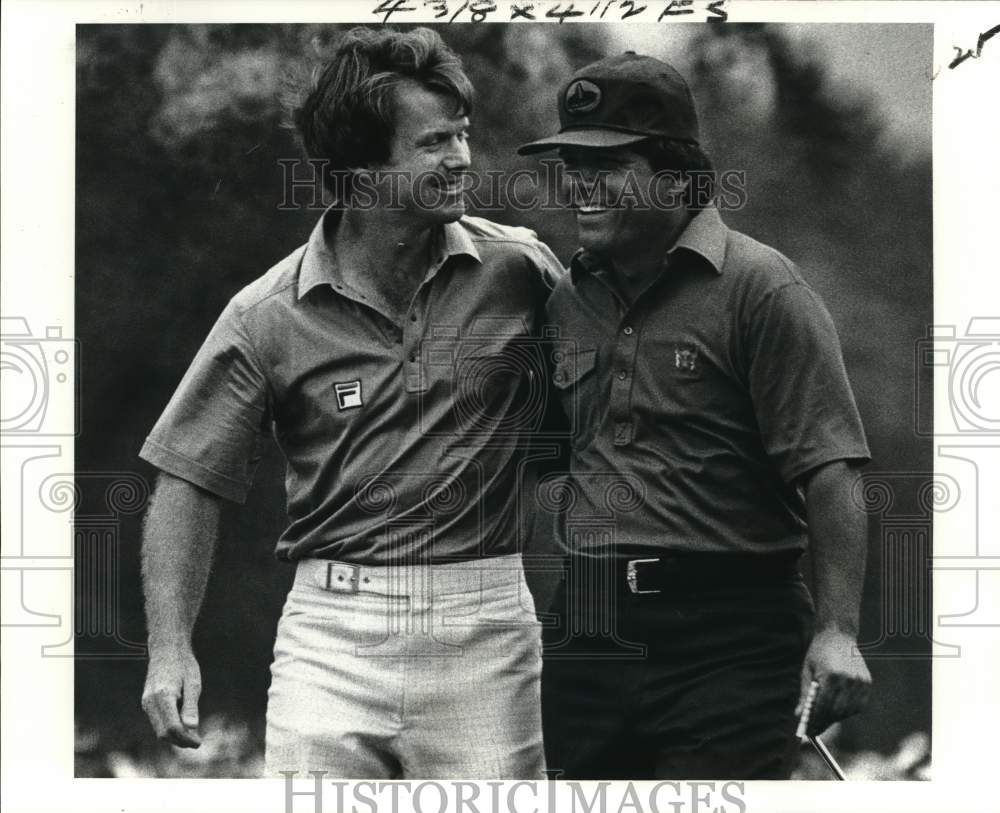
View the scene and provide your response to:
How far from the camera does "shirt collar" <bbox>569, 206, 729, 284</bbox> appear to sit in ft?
14.5

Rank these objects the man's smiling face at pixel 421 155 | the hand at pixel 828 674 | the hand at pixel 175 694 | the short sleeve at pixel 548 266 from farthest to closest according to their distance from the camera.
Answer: the hand at pixel 175 694 → the short sleeve at pixel 548 266 → the man's smiling face at pixel 421 155 → the hand at pixel 828 674

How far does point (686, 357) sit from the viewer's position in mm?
4395

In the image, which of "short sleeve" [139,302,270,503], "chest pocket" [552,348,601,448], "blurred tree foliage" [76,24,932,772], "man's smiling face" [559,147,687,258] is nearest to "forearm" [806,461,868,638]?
"blurred tree foliage" [76,24,932,772]

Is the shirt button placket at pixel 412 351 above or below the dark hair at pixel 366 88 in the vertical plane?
below

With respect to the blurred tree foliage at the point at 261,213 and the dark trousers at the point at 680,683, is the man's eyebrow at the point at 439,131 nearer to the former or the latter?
the blurred tree foliage at the point at 261,213

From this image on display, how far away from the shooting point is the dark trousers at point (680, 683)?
14.4ft

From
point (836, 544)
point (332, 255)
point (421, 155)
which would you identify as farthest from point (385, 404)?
point (836, 544)

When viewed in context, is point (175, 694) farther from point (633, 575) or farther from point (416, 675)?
point (633, 575)

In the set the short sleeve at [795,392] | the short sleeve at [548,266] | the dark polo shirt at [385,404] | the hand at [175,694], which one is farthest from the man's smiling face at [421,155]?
the hand at [175,694]

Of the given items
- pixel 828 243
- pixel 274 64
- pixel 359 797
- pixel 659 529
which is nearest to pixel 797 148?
pixel 828 243

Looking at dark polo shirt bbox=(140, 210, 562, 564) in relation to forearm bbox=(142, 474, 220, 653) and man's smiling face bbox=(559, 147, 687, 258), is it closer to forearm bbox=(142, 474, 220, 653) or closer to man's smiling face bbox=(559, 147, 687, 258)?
forearm bbox=(142, 474, 220, 653)

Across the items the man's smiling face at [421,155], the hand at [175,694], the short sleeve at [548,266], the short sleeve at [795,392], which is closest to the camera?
the short sleeve at [795,392]

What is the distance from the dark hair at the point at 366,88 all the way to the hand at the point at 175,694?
1.71 m

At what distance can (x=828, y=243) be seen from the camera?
484 centimetres
